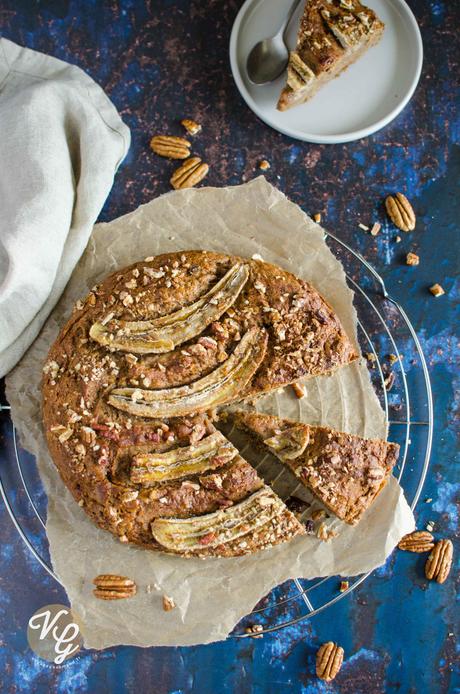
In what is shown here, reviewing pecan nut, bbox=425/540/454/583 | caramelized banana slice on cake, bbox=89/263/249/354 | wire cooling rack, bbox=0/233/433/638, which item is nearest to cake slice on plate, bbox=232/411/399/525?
wire cooling rack, bbox=0/233/433/638

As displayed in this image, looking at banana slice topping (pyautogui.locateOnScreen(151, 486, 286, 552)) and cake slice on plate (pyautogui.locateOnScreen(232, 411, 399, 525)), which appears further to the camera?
cake slice on plate (pyautogui.locateOnScreen(232, 411, 399, 525))

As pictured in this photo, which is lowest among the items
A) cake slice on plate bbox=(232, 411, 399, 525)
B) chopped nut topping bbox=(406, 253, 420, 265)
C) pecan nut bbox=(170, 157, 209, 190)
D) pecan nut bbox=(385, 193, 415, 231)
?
cake slice on plate bbox=(232, 411, 399, 525)

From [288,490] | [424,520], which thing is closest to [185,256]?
[288,490]

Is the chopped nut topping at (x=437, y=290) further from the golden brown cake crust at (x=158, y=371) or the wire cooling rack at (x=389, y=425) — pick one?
the golden brown cake crust at (x=158, y=371)

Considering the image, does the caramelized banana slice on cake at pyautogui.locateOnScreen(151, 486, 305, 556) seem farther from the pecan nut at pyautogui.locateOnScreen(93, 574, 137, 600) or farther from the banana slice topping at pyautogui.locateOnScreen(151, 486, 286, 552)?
the pecan nut at pyautogui.locateOnScreen(93, 574, 137, 600)

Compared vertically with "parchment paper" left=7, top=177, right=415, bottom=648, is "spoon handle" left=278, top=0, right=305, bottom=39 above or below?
above

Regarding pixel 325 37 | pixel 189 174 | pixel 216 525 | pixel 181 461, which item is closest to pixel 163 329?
pixel 181 461

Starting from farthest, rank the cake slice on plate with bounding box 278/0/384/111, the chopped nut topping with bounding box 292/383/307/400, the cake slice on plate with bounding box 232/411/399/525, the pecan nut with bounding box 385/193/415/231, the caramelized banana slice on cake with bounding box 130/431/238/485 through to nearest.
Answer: the pecan nut with bounding box 385/193/415/231 < the cake slice on plate with bounding box 278/0/384/111 < the chopped nut topping with bounding box 292/383/307/400 < the cake slice on plate with bounding box 232/411/399/525 < the caramelized banana slice on cake with bounding box 130/431/238/485
